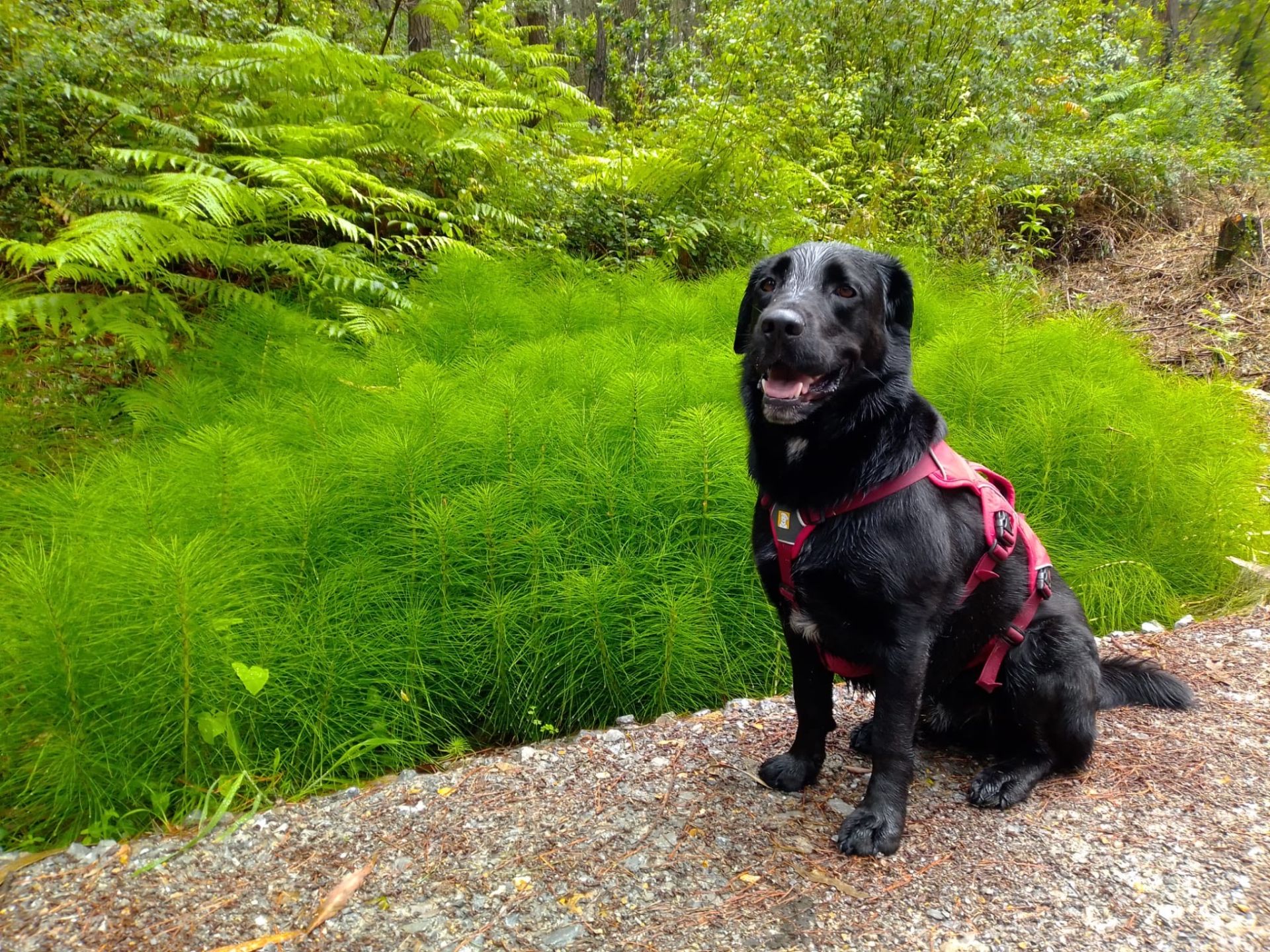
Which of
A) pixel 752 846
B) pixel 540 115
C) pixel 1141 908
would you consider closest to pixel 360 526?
pixel 752 846

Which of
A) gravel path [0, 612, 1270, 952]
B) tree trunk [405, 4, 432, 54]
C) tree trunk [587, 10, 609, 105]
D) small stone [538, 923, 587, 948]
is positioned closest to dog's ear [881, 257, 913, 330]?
gravel path [0, 612, 1270, 952]

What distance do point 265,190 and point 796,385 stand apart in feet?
14.2

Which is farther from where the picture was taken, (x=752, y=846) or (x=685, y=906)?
(x=752, y=846)

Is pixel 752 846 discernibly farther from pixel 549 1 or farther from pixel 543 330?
pixel 549 1

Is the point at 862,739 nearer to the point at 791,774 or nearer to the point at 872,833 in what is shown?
the point at 791,774

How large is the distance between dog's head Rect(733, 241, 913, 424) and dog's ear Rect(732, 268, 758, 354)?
0.03m

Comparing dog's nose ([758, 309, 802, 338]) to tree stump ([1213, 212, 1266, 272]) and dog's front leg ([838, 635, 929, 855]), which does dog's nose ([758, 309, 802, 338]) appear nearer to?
dog's front leg ([838, 635, 929, 855])

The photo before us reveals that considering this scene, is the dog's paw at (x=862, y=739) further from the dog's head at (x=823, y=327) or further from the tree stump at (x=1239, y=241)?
the tree stump at (x=1239, y=241)

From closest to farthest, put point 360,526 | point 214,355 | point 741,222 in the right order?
1. point 360,526
2. point 214,355
3. point 741,222

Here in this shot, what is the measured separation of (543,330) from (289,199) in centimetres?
192

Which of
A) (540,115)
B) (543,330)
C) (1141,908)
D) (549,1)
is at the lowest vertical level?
(1141,908)

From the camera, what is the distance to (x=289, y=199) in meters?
5.06

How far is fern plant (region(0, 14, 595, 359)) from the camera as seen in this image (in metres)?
4.20

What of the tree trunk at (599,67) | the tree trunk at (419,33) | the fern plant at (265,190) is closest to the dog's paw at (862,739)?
the fern plant at (265,190)
